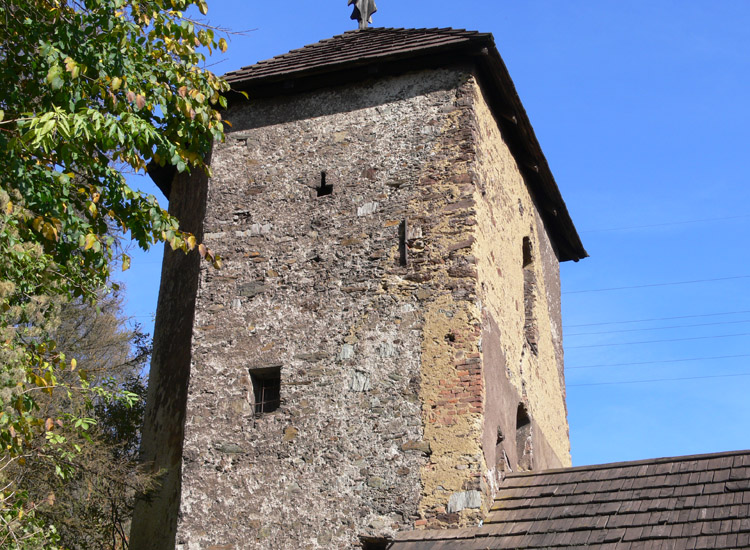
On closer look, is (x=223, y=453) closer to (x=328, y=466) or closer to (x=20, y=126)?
(x=328, y=466)

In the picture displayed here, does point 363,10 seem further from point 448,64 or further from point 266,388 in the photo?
point 266,388

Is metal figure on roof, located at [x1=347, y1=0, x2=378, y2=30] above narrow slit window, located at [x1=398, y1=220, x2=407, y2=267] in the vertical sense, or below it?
above

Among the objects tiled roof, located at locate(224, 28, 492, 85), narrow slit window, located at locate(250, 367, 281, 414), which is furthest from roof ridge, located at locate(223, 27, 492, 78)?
narrow slit window, located at locate(250, 367, 281, 414)

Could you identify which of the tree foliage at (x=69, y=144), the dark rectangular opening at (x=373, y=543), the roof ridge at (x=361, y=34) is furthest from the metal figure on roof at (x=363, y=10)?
the dark rectangular opening at (x=373, y=543)

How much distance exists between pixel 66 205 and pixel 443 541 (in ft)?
13.6

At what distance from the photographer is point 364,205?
958 cm

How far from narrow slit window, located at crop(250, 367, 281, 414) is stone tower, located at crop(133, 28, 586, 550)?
14mm

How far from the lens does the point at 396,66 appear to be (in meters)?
9.97

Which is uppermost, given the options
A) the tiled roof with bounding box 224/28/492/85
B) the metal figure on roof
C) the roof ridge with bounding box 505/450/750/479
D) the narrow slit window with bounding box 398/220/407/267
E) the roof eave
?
the metal figure on roof

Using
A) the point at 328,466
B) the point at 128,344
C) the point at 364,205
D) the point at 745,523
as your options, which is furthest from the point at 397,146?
the point at 128,344

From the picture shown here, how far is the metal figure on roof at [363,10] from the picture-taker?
11.9 m

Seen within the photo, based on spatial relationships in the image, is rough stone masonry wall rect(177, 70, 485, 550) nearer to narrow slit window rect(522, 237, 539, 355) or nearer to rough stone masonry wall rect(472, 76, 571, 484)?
rough stone masonry wall rect(472, 76, 571, 484)

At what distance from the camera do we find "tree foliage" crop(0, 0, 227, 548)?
257 inches

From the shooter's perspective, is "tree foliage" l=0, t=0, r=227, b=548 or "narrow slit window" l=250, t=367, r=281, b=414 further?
"narrow slit window" l=250, t=367, r=281, b=414
